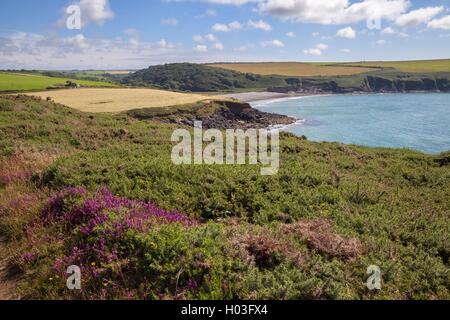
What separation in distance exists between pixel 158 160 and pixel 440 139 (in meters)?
76.5

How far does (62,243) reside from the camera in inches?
338

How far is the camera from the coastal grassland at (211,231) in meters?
6.82

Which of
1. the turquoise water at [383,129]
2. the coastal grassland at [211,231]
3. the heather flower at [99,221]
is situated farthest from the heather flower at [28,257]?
the turquoise water at [383,129]

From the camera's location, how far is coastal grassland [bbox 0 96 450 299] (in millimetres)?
6816

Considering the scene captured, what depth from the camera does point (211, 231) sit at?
8.20 metres

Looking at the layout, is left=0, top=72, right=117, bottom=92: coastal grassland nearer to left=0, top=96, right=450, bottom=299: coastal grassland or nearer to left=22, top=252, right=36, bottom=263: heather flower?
left=0, top=96, right=450, bottom=299: coastal grassland

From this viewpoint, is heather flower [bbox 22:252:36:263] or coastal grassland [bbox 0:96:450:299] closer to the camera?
coastal grassland [bbox 0:96:450:299]

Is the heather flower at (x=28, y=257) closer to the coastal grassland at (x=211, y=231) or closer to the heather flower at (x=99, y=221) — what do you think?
the coastal grassland at (x=211, y=231)

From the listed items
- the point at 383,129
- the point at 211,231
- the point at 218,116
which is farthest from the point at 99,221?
the point at 383,129

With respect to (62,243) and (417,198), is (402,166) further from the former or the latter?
(62,243)

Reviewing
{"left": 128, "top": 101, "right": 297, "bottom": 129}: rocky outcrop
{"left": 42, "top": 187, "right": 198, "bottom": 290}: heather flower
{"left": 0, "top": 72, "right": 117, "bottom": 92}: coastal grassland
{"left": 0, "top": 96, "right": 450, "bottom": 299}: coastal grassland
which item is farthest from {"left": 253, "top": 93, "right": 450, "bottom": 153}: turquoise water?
{"left": 0, "top": 72, "right": 117, "bottom": 92}: coastal grassland

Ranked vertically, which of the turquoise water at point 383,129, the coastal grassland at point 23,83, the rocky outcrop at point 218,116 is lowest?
the turquoise water at point 383,129

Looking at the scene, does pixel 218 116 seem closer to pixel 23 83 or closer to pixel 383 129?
pixel 383 129
